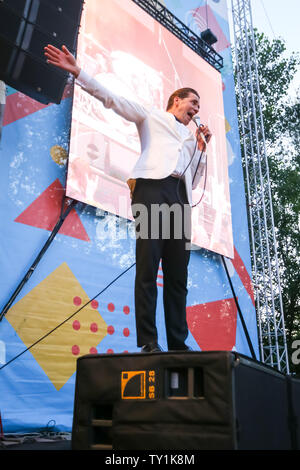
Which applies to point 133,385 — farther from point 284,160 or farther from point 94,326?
point 284,160

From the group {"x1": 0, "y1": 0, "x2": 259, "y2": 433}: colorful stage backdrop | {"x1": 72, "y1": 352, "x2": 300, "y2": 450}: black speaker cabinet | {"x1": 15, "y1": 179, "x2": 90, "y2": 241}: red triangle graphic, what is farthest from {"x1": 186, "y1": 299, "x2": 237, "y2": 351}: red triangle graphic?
{"x1": 72, "y1": 352, "x2": 300, "y2": 450}: black speaker cabinet

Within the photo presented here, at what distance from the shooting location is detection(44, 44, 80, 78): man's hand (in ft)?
5.23

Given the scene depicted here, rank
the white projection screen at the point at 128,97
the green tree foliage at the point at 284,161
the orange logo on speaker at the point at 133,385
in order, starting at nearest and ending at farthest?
the orange logo on speaker at the point at 133,385 → the white projection screen at the point at 128,97 → the green tree foliage at the point at 284,161

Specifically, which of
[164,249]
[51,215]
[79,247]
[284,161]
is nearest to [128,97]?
[51,215]

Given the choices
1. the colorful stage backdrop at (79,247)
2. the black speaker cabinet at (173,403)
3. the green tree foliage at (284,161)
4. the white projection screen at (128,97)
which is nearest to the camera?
the black speaker cabinet at (173,403)

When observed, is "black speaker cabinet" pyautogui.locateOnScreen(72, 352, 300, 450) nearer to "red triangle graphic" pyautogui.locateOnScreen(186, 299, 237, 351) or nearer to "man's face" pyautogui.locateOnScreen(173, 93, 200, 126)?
"man's face" pyautogui.locateOnScreen(173, 93, 200, 126)

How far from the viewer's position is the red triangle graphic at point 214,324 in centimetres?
424

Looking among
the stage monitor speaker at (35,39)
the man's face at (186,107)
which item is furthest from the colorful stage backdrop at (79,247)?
the man's face at (186,107)

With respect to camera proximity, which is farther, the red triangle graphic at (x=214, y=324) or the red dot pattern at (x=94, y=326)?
the red triangle graphic at (x=214, y=324)

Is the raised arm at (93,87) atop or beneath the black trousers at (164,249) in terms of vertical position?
atop

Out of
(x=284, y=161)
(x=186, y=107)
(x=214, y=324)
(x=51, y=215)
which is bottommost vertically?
(x=214, y=324)

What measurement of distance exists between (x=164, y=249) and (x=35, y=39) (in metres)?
1.60

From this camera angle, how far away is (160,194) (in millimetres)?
1723

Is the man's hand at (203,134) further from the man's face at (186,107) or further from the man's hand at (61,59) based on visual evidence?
the man's hand at (61,59)
